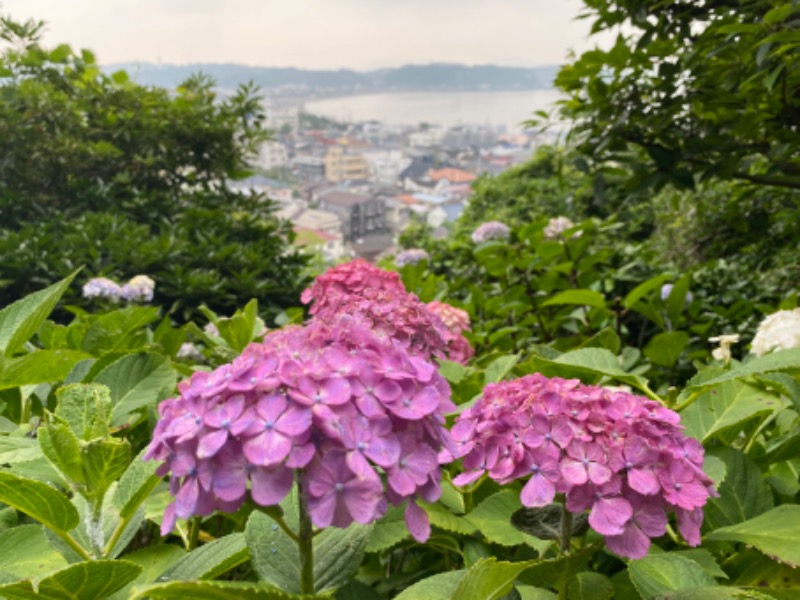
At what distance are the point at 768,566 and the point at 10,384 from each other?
29.2 inches

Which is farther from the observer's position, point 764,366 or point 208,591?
point 764,366

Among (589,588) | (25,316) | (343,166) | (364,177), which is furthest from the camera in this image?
(364,177)

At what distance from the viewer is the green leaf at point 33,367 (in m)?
0.71

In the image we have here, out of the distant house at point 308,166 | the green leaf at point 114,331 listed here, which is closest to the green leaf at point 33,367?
the green leaf at point 114,331

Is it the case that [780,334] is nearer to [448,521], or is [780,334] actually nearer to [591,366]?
[591,366]

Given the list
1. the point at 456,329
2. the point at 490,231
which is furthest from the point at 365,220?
the point at 456,329

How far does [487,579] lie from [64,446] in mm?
309

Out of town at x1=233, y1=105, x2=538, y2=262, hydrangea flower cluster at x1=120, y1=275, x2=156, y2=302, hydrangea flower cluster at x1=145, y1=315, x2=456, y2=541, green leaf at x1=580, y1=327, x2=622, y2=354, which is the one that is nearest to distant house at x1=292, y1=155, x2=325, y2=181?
town at x1=233, y1=105, x2=538, y2=262

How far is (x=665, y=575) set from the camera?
0.56m

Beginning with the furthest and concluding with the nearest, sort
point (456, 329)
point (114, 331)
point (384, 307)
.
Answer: point (456, 329) < point (114, 331) < point (384, 307)

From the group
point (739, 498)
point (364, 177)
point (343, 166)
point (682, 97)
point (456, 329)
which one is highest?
point (682, 97)

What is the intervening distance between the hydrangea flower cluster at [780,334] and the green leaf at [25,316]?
1.11 m

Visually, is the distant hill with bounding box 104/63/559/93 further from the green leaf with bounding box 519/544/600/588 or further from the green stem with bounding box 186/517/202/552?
the green leaf with bounding box 519/544/600/588

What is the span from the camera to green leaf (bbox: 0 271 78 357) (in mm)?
695
